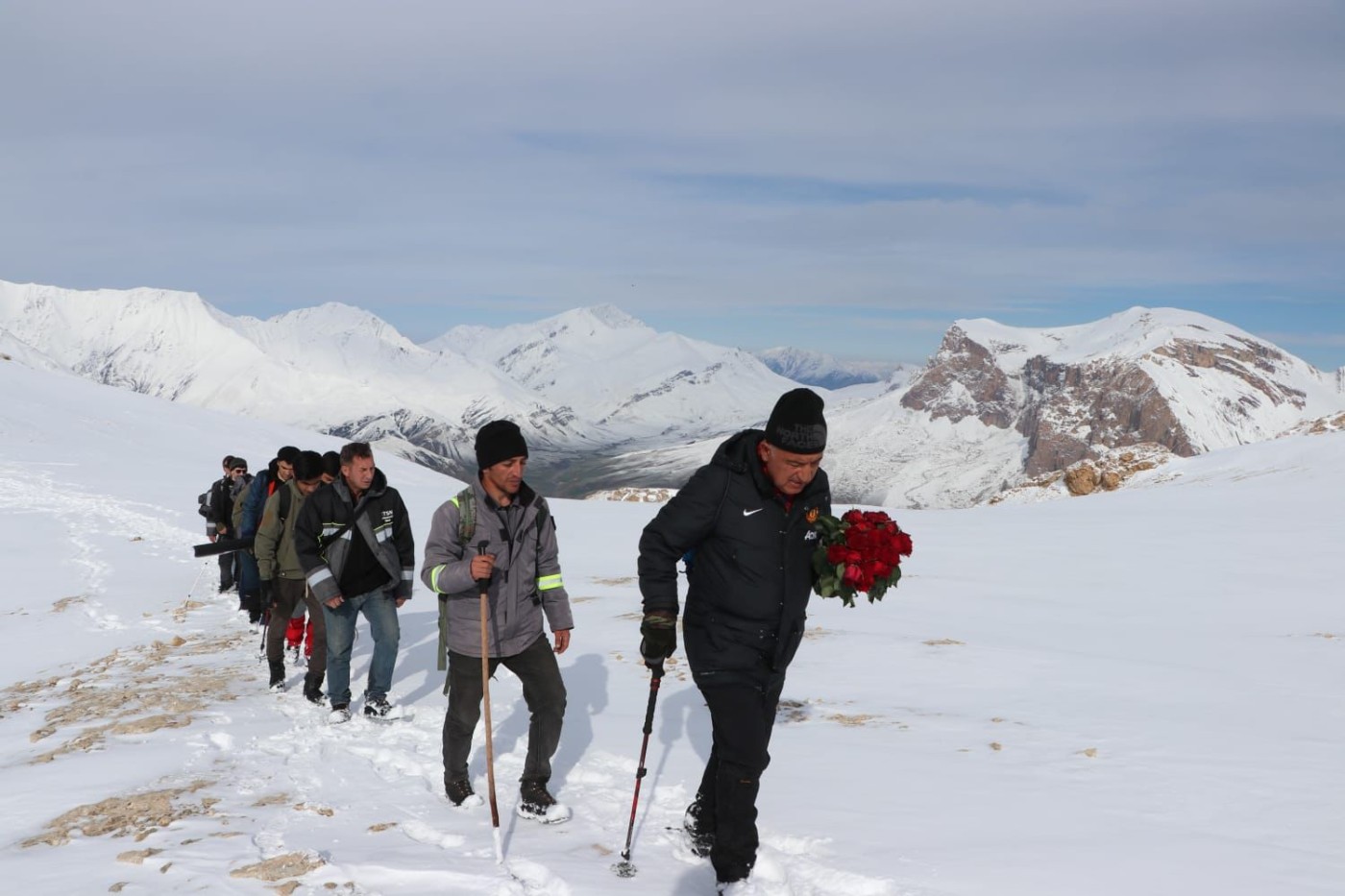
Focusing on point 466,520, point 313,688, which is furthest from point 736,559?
point 313,688

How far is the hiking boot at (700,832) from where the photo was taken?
5.91 m

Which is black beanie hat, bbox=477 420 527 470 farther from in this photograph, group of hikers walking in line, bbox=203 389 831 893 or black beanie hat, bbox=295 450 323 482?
black beanie hat, bbox=295 450 323 482

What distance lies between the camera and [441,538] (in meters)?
6.56

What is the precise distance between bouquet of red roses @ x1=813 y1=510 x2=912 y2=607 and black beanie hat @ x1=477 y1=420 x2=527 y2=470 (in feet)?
7.45

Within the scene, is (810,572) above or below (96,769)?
above

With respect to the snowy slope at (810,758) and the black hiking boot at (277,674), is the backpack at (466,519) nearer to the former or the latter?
the snowy slope at (810,758)

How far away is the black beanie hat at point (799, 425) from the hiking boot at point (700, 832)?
253 cm

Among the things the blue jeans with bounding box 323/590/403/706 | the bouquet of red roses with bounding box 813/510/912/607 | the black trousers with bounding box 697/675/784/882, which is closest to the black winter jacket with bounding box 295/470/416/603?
the blue jeans with bounding box 323/590/403/706

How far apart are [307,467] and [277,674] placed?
2392mm

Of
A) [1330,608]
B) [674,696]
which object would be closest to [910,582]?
[1330,608]

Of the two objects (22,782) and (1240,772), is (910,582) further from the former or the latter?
(22,782)

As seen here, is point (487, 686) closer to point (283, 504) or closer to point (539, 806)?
point (539, 806)

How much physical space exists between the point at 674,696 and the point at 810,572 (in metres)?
4.35

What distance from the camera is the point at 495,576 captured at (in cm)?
656
